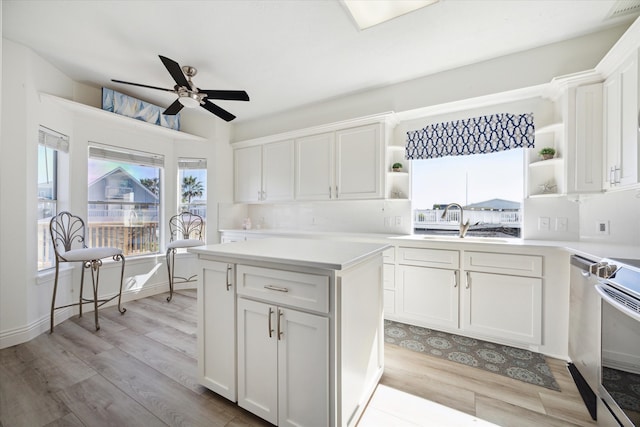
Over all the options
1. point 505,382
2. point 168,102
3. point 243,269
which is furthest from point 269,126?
point 505,382

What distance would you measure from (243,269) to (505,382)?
1976 millimetres

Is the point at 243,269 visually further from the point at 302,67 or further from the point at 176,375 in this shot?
the point at 302,67

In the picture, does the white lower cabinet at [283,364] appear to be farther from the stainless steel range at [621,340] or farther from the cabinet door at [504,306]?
the cabinet door at [504,306]

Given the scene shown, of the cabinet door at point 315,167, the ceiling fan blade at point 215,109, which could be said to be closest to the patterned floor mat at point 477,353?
the cabinet door at point 315,167

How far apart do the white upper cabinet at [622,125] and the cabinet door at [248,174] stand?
12.3 ft

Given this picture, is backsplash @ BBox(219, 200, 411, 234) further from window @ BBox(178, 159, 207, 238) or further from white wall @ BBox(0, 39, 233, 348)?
white wall @ BBox(0, 39, 233, 348)

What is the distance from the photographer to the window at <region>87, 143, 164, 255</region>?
10.6 feet

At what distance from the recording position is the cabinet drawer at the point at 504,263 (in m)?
2.15

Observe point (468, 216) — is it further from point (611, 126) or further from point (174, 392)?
point (174, 392)

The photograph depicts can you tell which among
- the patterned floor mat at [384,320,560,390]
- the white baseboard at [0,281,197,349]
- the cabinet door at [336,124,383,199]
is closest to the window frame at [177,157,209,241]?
the white baseboard at [0,281,197,349]

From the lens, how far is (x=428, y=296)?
2.56m

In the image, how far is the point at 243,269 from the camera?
149cm

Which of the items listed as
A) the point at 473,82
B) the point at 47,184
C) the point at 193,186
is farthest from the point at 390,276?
the point at 47,184

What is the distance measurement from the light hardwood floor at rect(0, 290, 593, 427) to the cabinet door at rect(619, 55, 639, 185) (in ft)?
4.89
